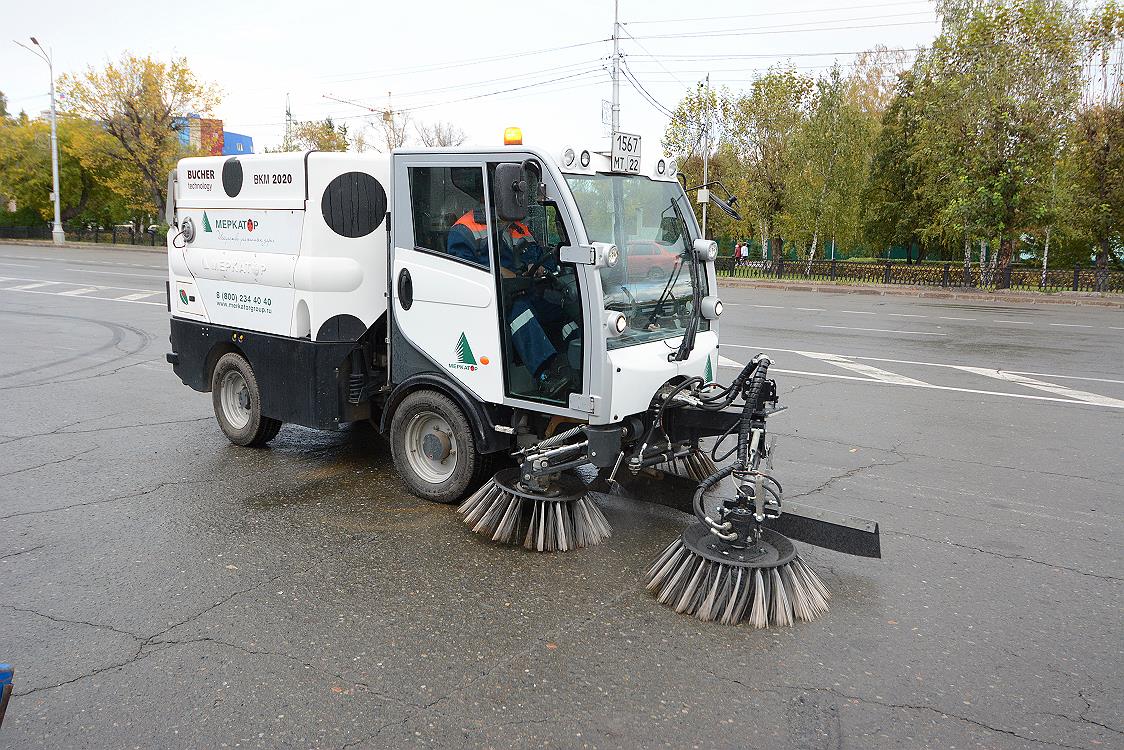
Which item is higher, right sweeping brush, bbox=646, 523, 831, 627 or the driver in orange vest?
the driver in orange vest

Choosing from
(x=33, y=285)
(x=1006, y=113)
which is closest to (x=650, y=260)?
(x=33, y=285)

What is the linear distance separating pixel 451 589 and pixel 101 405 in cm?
619

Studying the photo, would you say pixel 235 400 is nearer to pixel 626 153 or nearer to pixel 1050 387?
pixel 626 153

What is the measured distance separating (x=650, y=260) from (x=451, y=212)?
1344mm

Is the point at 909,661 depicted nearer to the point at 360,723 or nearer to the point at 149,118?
the point at 360,723

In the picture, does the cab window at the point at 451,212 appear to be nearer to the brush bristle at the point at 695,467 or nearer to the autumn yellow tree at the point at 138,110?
the brush bristle at the point at 695,467

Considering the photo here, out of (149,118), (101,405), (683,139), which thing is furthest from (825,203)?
(149,118)

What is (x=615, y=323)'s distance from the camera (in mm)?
4816

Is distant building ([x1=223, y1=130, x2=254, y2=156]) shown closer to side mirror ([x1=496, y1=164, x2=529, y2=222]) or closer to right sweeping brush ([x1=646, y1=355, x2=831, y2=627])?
side mirror ([x1=496, y1=164, x2=529, y2=222])

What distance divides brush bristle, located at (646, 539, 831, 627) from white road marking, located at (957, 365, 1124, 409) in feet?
22.0

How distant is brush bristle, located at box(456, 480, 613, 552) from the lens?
507 centimetres

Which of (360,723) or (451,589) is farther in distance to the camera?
(451,589)

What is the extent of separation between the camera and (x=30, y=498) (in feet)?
19.6

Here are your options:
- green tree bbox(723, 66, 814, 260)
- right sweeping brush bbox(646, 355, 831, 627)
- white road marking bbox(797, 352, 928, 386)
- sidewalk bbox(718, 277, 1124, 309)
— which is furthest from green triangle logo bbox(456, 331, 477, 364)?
green tree bbox(723, 66, 814, 260)
